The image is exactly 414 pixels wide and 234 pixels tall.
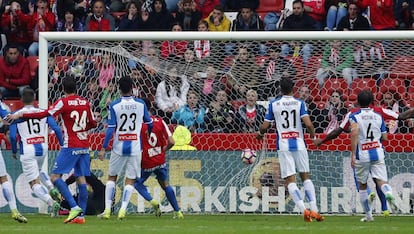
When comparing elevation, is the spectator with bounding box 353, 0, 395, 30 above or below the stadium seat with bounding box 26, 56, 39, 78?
above

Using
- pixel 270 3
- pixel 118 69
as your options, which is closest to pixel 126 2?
pixel 270 3

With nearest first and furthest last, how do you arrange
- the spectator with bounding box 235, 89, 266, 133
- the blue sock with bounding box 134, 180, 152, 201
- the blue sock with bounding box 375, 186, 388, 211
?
the blue sock with bounding box 375, 186, 388, 211, the blue sock with bounding box 134, 180, 152, 201, the spectator with bounding box 235, 89, 266, 133

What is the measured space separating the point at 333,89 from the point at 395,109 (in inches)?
43.7

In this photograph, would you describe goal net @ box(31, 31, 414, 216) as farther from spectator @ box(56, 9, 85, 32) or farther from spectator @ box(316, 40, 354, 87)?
spectator @ box(56, 9, 85, 32)

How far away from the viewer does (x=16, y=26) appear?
24.8 metres

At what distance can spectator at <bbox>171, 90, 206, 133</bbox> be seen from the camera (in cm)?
2034

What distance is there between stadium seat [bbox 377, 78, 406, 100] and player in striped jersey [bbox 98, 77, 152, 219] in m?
4.35

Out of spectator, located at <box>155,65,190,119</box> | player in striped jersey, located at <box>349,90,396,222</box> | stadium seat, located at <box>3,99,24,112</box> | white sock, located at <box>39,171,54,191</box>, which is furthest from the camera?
stadium seat, located at <box>3,99,24,112</box>

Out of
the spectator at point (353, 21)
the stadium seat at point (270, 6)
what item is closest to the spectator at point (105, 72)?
the spectator at point (353, 21)

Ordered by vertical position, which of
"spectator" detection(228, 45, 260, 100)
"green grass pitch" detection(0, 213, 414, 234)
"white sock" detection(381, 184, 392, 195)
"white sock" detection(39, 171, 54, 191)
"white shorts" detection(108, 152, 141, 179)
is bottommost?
"green grass pitch" detection(0, 213, 414, 234)

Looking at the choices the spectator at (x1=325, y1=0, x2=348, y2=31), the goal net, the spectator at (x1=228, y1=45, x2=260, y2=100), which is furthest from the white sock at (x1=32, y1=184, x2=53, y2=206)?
the spectator at (x1=325, y1=0, x2=348, y2=31)

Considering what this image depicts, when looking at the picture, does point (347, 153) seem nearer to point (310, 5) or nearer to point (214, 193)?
point (214, 193)

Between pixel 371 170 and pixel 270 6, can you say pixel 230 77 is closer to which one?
pixel 371 170

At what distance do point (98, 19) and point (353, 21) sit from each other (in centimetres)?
522
